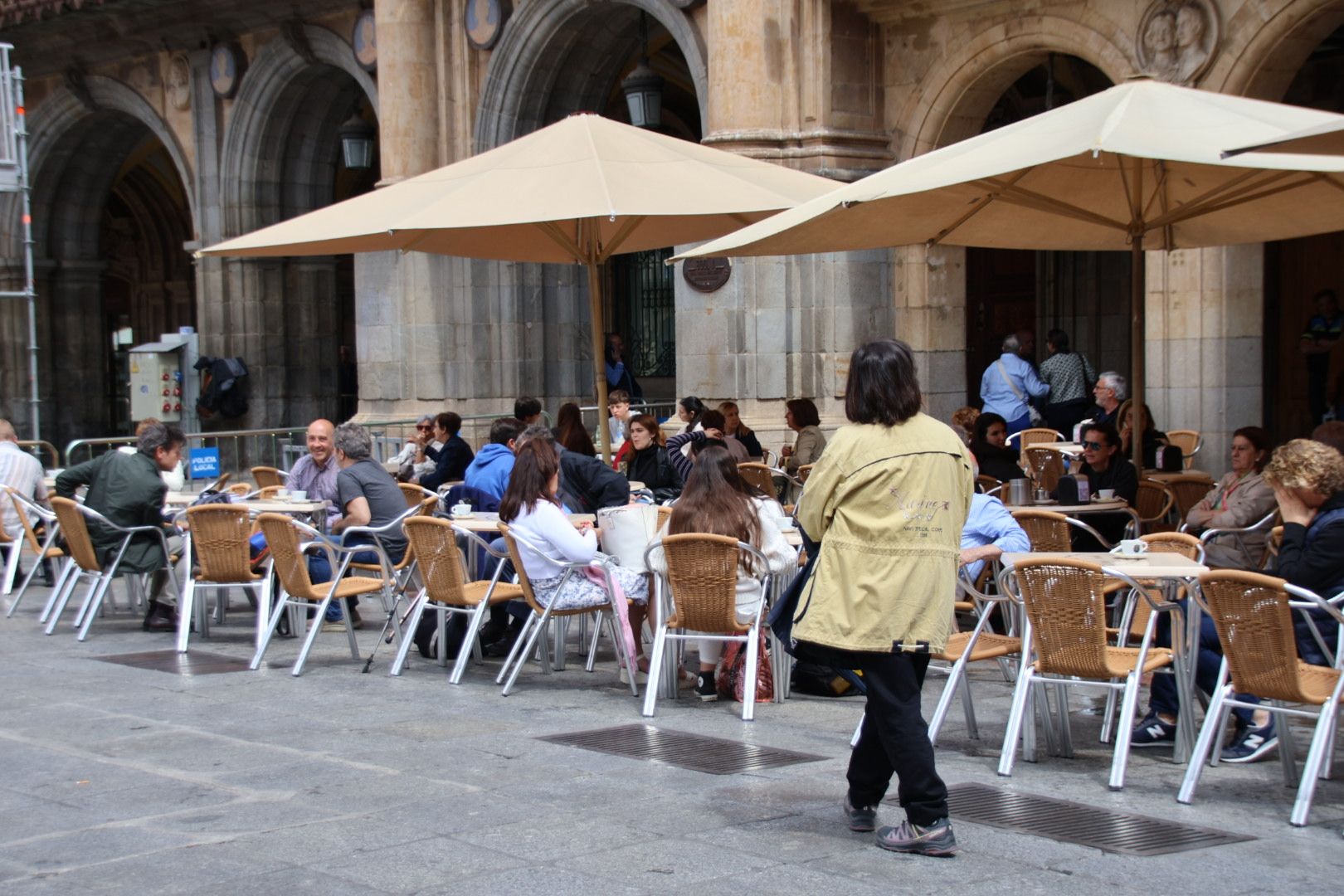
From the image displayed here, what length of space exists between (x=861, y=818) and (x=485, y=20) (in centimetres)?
1448

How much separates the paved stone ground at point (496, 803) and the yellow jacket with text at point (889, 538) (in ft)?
2.29

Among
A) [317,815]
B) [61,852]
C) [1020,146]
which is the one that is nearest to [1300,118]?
[1020,146]

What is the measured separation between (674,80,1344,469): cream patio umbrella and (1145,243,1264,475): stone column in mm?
2410

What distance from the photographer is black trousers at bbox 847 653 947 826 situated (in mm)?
5449

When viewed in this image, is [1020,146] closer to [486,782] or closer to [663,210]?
Result: [663,210]

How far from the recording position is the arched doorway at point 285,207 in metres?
22.8

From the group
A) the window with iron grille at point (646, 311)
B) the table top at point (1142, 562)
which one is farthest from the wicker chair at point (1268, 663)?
the window with iron grille at point (646, 311)

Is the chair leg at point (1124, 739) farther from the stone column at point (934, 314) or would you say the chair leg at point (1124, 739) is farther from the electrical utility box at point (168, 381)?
the electrical utility box at point (168, 381)

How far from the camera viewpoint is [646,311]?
75.5 feet

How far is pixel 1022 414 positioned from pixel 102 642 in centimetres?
807

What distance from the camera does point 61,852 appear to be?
18.5 ft

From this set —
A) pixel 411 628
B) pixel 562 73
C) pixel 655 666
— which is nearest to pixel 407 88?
pixel 562 73

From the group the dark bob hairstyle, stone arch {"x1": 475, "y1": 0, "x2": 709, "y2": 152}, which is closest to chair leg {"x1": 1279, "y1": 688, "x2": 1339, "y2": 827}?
the dark bob hairstyle

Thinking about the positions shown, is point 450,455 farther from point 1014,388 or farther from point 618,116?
point 618,116
